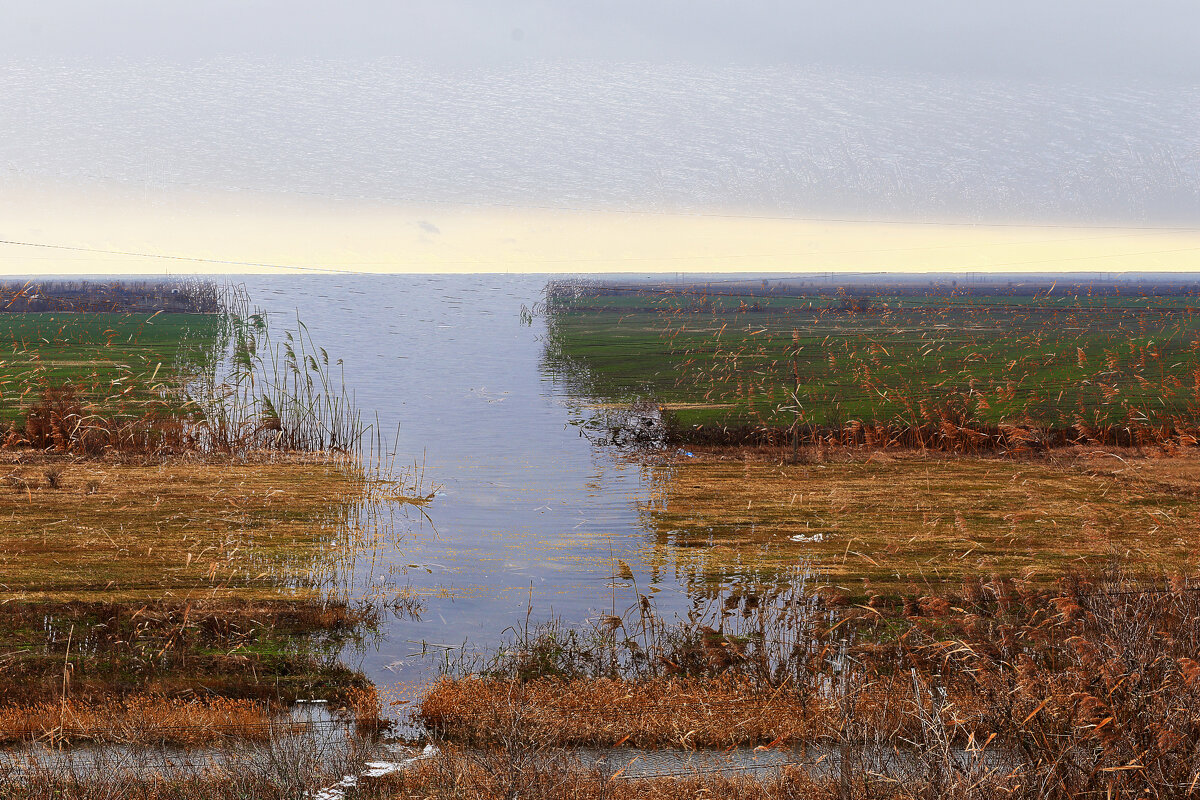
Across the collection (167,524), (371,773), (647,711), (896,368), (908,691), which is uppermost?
(896,368)

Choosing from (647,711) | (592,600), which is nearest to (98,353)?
(592,600)

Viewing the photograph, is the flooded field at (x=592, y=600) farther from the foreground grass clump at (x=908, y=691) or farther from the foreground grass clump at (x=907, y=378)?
the foreground grass clump at (x=907, y=378)

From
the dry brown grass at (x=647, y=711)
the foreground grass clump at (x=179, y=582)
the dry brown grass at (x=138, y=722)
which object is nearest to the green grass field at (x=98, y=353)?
the foreground grass clump at (x=179, y=582)

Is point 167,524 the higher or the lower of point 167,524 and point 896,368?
the lower

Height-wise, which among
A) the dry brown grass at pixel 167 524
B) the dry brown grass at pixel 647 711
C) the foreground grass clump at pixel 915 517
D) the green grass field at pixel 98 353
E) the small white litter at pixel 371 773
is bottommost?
the small white litter at pixel 371 773

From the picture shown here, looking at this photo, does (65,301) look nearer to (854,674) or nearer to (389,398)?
(389,398)

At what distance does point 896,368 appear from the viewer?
89.6 ft

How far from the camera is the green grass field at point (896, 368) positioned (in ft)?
64.9

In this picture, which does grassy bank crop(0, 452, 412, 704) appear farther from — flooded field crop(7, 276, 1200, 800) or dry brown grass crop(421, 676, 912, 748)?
dry brown grass crop(421, 676, 912, 748)

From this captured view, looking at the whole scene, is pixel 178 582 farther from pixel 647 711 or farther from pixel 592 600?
pixel 647 711

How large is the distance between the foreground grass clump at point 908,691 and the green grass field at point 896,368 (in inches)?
327

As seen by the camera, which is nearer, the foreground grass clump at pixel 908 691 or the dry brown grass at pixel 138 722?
the foreground grass clump at pixel 908 691

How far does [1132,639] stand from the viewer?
600 centimetres

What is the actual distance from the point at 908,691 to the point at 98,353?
98.2 ft
